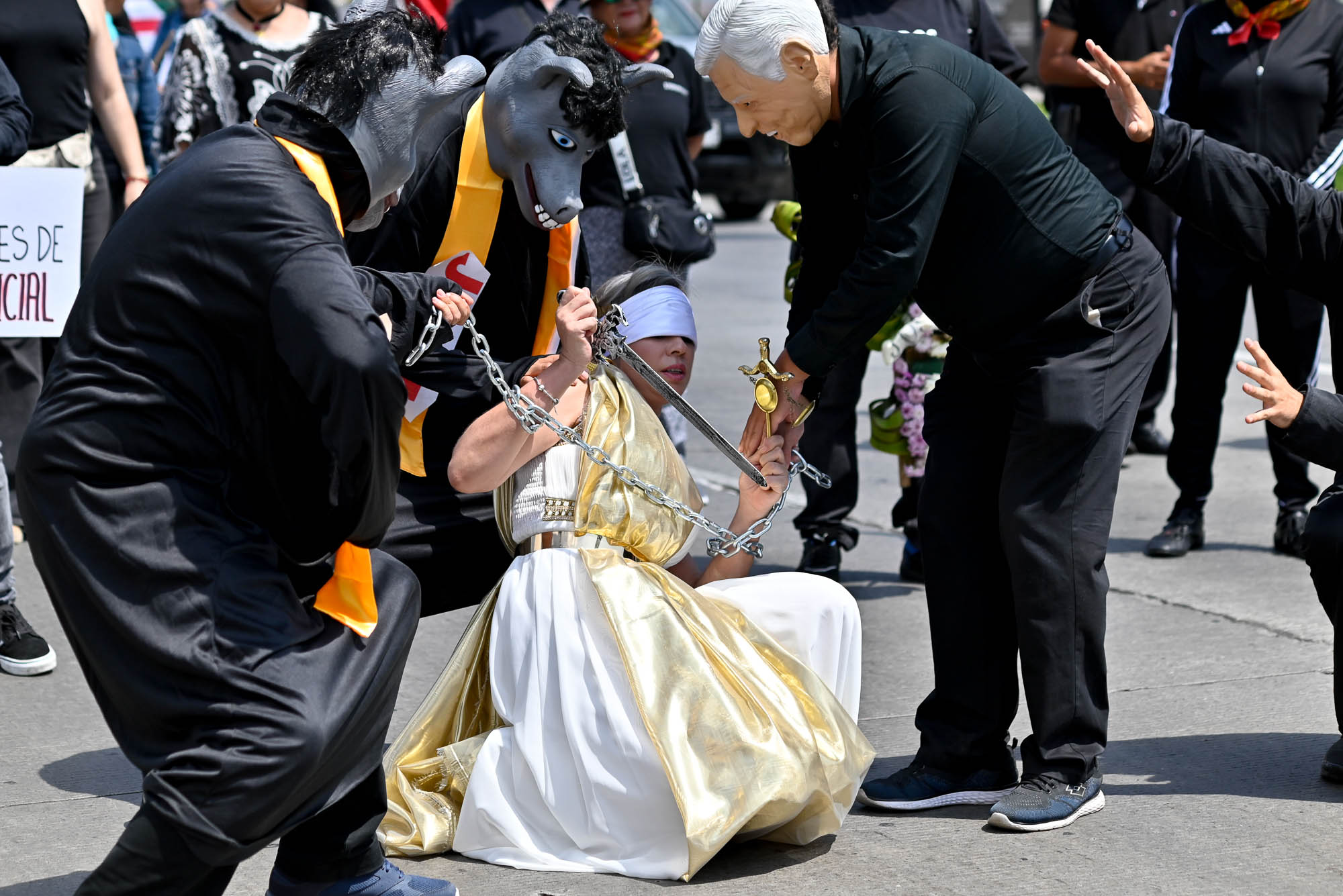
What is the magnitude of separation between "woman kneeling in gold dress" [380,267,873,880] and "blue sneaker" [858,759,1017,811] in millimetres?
230

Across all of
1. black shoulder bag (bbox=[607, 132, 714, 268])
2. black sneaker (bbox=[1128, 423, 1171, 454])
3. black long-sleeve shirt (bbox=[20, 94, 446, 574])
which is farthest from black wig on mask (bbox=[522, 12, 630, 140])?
black sneaker (bbox=[1128, 423, 1171, 454])

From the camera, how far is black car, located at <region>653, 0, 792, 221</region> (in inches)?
582

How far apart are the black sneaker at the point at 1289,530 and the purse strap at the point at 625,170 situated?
2.50 meters

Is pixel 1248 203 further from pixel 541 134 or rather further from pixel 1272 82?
pixel 1272 82

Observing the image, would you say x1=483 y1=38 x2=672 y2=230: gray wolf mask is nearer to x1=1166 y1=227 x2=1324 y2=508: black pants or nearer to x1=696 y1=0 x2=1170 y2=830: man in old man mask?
x1=696 y1=0 x2=1170 y2=830: man in old man mask

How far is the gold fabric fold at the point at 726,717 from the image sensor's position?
3.10 meters

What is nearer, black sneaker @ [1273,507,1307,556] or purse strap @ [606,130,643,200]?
black sneaker @ [1273,507,1307,556]

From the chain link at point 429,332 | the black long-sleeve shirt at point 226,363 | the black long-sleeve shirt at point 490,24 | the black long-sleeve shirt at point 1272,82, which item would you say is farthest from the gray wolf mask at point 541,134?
the black long-sleeve shirt at point 1272,82

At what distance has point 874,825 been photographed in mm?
3482

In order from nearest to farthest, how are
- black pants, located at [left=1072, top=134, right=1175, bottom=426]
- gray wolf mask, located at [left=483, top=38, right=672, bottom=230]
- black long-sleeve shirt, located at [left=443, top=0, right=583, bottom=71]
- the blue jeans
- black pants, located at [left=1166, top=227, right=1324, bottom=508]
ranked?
1. gray wolf mask, located at [left=483, top=38, right=672, bottom=230]
2. the blue jeans
3. black pants, located at [left=1166, top=227, right=1324, bottom=508]
4. black long-sleeve shirt, located at [left=443, top=0, right=583, bottom=71]
5. black pants, located at [left=1072, top=134, right=1175, bottom=426]

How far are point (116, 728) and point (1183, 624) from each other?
3.35 m

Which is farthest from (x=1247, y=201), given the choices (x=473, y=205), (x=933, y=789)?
(x=473, y=205)

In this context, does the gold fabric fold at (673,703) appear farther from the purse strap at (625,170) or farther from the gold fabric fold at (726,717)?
the purse strap at (625,170)

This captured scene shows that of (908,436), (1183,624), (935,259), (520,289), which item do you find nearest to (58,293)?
(520,289)
